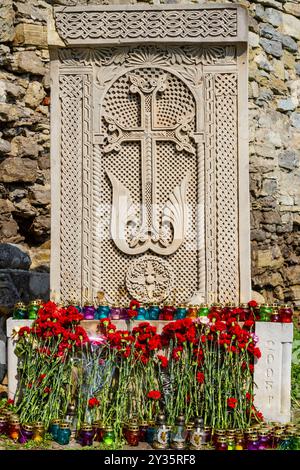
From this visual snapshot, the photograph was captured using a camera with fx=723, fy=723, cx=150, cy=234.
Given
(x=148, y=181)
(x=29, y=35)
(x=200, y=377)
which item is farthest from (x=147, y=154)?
(x=29, y=35)

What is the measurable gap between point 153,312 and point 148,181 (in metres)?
0.96

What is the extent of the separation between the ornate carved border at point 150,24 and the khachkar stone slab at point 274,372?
201cm

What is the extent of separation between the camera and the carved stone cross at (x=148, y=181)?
5031 mm

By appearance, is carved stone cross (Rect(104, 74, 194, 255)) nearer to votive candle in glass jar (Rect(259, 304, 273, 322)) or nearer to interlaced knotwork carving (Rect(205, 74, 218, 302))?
interlaced knotwork carving (Rect(205, 74, 218, 302))

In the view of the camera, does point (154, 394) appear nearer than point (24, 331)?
Yes

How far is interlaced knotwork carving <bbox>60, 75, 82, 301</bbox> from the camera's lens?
5.01 metres

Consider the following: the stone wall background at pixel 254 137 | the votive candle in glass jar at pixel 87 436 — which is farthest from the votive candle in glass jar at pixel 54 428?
the stone wall background at pixel 254 137

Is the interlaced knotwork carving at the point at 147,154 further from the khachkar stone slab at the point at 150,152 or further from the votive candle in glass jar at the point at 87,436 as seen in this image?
the votive candle in glass jar at the point at 87,436

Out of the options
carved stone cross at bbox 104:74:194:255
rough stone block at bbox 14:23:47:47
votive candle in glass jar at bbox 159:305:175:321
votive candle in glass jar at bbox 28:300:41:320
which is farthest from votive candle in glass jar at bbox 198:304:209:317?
rough stone block at bbox 14:23:47:47

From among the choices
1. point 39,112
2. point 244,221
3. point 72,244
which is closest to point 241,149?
point 244,221

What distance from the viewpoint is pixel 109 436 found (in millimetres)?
4008

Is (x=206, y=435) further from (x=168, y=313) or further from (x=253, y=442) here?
(x=168, y=313)

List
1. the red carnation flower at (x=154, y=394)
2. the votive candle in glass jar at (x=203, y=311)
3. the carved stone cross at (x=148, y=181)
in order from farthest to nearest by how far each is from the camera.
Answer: the carved stone cross at (x=148, y=181)
the votive candle in glass jar at (x=203, y=311)
the red carnation flower at (x=154, y=394)
